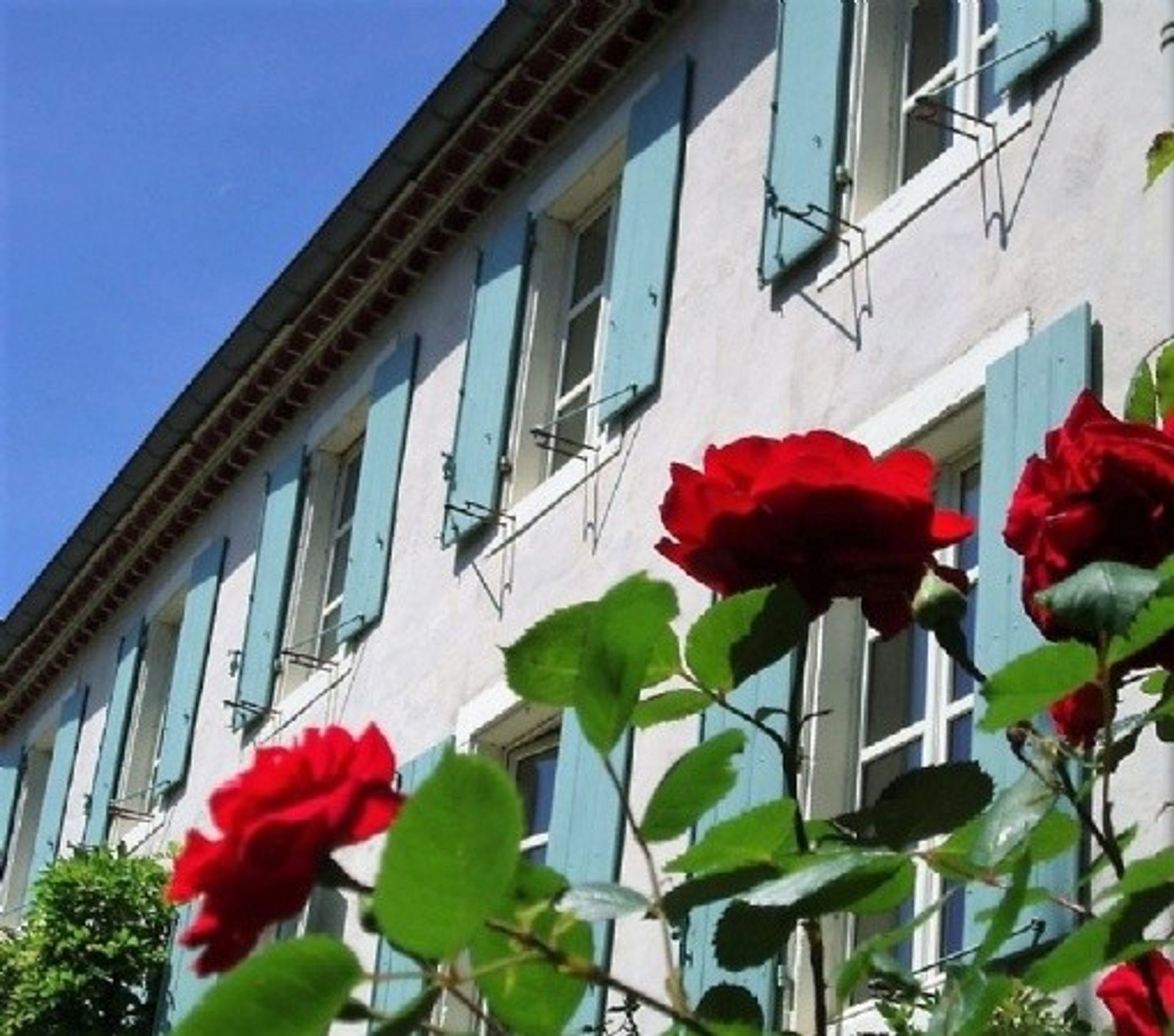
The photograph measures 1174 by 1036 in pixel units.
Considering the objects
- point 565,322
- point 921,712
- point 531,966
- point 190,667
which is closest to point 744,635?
point 531,966

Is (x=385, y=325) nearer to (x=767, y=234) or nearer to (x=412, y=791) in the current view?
(x=767, y=234)

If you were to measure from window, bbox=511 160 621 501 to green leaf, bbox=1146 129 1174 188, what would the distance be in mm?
5773

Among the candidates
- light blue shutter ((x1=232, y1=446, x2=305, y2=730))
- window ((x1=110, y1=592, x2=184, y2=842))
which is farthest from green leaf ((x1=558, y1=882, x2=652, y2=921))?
window ((x1=110, y1=592, x2=184, y2=842))

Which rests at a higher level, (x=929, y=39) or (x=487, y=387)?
(x=929, y=39)

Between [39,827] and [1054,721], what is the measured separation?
1383 cm

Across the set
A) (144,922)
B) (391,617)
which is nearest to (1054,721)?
(391,617)

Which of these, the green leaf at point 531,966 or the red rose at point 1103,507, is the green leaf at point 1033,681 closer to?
the red rose at point 1103,507

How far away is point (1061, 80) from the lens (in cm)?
587

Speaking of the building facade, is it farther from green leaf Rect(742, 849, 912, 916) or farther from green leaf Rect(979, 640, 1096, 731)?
green leaf Rect(979, 640, 1096, 731)

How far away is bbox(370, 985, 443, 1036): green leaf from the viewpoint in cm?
124

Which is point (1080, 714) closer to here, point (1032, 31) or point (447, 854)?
point (447, 854)

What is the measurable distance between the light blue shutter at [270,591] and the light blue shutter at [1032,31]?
215 inches

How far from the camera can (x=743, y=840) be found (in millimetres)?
1694

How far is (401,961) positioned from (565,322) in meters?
6.63
